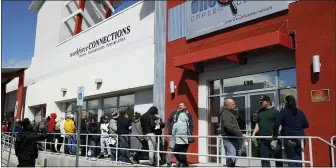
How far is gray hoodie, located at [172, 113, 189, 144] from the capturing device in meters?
8.10

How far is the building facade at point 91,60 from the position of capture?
1316 centimetres

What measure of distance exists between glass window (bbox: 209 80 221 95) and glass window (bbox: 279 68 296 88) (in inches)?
81.8

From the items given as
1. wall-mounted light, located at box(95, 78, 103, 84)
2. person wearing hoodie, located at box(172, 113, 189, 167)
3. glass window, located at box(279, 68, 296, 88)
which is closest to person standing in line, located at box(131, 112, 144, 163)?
person wearing hoodie, located at box(172, 113, 189, 167)

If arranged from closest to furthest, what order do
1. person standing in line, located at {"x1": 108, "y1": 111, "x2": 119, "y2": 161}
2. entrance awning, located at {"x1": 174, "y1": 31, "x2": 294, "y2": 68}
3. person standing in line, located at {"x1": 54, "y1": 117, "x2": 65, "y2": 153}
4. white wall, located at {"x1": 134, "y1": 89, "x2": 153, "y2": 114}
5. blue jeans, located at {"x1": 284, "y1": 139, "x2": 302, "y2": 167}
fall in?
blue jeans, located at {"x1": 284, "y1": 139, "x2": 302, "y2": 167}, entrance awning, located at {"x1": 174, "y1": 31, "x2": 294, "y2": 68}, person standing in line, located at {"x1": 108, "y1": 111, "x2": 119, "y2": 161}, white wall, located at {"x1": 134, "y1": 89, "x2": 153, "y2": 114}, person standing in line, located at {"x1": 54, "y1": 117, "x2": 65, "y2": 153}

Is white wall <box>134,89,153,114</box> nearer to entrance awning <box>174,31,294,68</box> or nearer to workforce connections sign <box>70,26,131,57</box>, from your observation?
workforce connections sign <box>70,26,131,57</box>

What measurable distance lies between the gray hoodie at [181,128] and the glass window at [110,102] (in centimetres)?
734

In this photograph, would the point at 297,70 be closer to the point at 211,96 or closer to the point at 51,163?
the point at 211,96

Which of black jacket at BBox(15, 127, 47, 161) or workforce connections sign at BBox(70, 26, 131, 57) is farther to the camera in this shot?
workforce connections sign at BBox(70, 26, 131, 57)

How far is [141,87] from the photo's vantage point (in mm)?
12883

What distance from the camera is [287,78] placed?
331 inches

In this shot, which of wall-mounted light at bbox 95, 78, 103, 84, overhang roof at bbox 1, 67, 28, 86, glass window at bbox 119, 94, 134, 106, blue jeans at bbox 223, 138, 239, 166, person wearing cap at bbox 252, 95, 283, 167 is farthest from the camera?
overhang roof at bbox 1, 67, 28, 86

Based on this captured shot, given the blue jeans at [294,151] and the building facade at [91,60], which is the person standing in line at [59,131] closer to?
the building facade at [91,60]

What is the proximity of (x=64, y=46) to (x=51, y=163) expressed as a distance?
29.6 feet

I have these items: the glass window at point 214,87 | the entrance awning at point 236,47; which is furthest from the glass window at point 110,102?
the glass window at point 214,87
